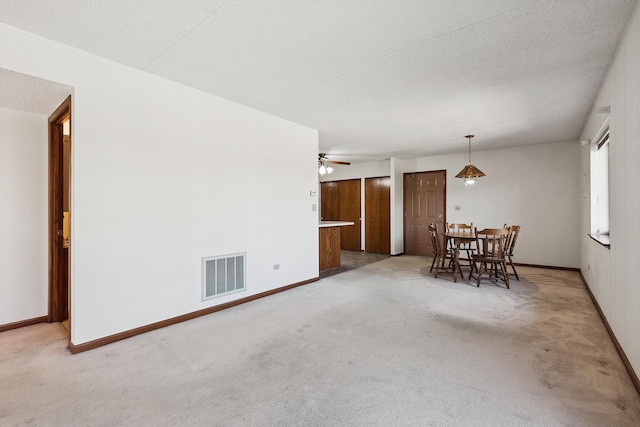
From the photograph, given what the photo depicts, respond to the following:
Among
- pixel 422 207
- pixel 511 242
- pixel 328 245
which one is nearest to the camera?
pixel 511 242

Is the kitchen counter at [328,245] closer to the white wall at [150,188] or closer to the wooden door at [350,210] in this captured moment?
the white wall at [150,188]

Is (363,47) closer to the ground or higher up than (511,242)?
higher up

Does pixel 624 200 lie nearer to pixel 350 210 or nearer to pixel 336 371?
pixel 336 371

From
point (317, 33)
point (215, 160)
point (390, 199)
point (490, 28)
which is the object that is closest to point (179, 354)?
point (215, 160)

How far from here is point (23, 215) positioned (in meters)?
3.11

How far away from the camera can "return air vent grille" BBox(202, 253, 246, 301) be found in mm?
3398

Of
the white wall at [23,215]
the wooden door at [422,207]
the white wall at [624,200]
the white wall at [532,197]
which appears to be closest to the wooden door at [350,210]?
the wooden door at [422,207]

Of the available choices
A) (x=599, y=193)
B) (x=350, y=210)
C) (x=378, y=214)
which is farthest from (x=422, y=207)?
(x=599, y=193)

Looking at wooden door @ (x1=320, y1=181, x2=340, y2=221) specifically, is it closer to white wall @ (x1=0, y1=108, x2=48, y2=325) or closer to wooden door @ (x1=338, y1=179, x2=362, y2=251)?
wooden door @ (x1=338, y1=179, x2=362, y2=251)

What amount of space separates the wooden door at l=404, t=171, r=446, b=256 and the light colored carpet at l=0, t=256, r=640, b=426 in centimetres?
395

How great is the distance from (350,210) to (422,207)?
202 cm

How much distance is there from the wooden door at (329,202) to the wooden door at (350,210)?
134mm

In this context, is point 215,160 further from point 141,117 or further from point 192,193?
point 141,117

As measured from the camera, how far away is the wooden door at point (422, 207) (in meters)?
7.31
